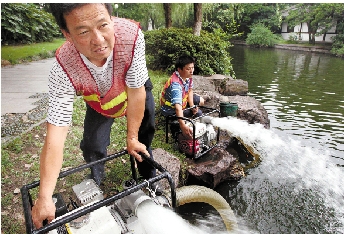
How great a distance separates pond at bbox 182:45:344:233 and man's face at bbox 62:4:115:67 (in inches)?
110

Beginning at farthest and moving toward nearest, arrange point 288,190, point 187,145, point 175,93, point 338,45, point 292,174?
point 338,45 → point 292,174 → point 175,93 → point 187,145 → point 288,190

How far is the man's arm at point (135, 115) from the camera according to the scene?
7.30 feet

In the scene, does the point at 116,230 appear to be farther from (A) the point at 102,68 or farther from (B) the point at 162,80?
(B) the point at 162,80

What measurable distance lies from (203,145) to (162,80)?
4717 millimetres

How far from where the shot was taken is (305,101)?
1029 centimetres

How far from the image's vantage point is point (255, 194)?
434 cm

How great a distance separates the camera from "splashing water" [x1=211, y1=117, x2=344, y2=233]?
146 inches

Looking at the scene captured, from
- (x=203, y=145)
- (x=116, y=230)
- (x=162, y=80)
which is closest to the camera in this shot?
(x=116, y=230)

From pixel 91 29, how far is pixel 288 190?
421 cm

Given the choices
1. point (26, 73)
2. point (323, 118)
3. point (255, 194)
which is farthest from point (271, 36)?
point (255, 194)

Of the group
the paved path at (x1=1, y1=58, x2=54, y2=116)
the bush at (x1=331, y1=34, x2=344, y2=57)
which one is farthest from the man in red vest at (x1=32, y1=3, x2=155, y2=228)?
the bush at (x1=331, y1=34, x2=344, y2=57)

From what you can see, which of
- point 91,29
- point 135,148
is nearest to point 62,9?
point 91,29

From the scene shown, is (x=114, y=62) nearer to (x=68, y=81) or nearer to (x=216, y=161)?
(x=68, y=81)

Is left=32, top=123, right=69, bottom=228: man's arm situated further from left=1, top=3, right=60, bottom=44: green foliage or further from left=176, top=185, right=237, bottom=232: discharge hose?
left=1, top=3, right=60, bottom=44: green foliage
